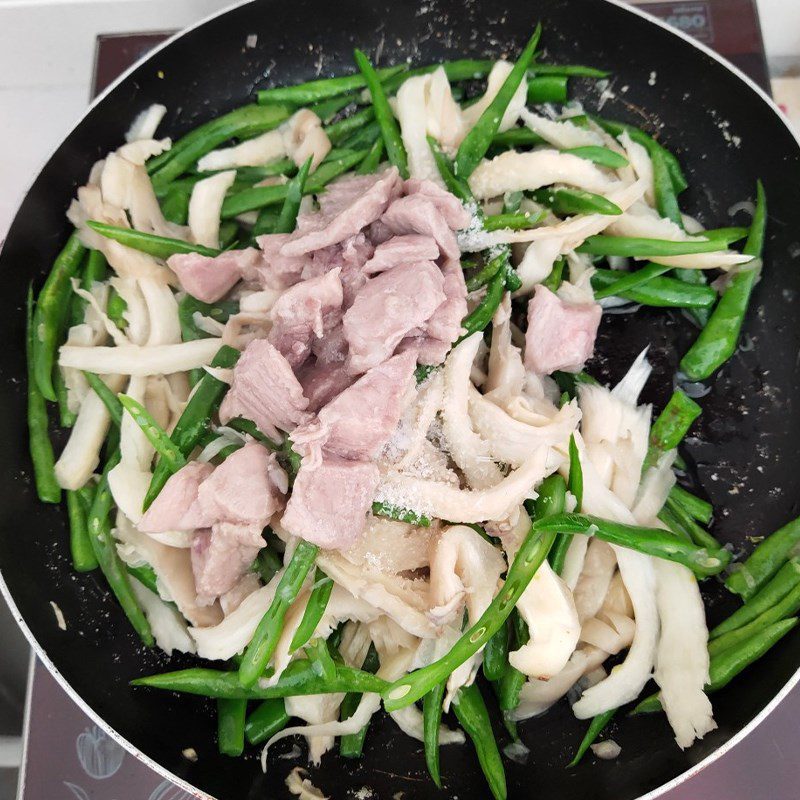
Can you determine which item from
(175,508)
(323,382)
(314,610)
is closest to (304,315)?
(323,382)

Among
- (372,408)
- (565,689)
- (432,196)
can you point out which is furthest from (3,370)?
(565,689)

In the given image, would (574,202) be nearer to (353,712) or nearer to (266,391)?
(266,391)

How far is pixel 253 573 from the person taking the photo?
1.77 meters

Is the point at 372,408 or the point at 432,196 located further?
the point at 432,196

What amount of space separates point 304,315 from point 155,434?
0.45m

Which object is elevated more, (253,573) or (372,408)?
(372,408)

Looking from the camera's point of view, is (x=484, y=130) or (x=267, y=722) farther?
(x=484, y=130)

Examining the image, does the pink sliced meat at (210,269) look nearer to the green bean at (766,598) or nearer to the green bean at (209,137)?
the green bean at (209,137)

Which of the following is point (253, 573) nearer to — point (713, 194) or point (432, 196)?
point (432, 196)

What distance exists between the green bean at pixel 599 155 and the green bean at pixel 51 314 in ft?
4.46

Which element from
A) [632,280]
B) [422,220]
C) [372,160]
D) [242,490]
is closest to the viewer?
[242,490]

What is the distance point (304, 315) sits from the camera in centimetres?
169

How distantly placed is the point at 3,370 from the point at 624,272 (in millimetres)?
1659

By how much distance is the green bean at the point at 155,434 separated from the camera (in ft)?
5.53
